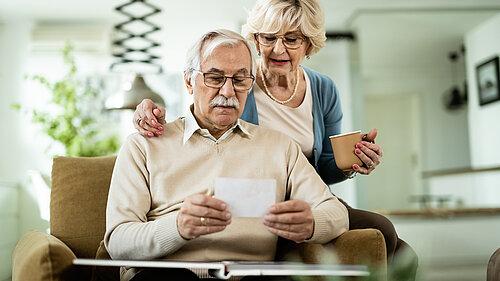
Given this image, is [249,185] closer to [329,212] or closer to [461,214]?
[329,212]

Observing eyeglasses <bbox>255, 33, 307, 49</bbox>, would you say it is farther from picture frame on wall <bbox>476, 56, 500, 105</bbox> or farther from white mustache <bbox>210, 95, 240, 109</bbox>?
picture frame on wall <bbox>476, 56, 500, 105</bbox>

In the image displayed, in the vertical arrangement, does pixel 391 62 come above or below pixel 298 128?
above

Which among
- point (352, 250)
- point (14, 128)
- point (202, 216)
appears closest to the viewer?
point (202, 216)

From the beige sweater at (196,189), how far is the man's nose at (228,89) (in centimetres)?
16

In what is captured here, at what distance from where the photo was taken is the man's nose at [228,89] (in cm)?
152

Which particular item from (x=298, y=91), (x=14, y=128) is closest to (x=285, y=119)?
(x=298, y=91)

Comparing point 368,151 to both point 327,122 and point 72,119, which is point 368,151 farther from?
point 72,119

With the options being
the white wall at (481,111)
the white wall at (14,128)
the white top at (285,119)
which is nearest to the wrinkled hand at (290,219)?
the white top at (285,119)

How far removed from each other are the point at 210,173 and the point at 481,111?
4421 mm

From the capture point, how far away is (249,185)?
125cm

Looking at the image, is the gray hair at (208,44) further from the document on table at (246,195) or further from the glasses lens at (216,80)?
the document on table at (246,195)

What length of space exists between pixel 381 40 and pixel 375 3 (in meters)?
0.42

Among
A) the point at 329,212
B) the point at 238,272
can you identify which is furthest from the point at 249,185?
the point at 329,212

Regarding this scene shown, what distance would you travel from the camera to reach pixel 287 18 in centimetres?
178
